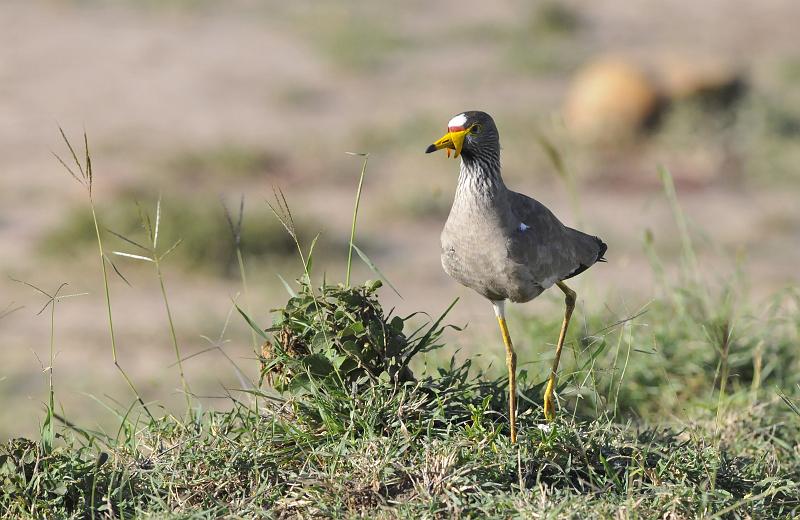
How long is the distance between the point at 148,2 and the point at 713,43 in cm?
832

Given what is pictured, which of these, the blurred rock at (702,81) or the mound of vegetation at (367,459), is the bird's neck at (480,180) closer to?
the mound of vegetation at (367,459)

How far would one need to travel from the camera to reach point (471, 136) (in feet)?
11.5

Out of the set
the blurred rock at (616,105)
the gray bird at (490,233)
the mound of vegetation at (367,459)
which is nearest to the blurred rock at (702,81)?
the blurred rock at (616,105)

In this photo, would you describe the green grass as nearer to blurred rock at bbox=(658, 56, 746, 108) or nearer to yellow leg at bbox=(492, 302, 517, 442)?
yellow leg at bbox=(492, 302, 517, 442)

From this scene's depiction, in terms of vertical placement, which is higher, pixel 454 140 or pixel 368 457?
pixel 454 140

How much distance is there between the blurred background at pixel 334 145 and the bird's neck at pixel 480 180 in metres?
1.80

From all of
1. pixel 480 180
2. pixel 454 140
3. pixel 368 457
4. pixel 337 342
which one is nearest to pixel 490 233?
pixel 480 180

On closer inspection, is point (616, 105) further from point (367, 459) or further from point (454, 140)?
point (367, 459)

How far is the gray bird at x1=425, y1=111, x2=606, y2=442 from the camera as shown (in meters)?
3.46

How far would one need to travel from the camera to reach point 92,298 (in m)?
9.20

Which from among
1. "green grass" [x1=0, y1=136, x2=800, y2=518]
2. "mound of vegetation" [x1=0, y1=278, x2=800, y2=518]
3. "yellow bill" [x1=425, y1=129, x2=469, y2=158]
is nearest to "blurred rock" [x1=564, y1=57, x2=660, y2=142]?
"green grass" [x1=0, y1=136, x2=800, y2=518]

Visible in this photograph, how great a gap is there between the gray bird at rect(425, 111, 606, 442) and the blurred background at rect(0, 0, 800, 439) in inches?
66.9

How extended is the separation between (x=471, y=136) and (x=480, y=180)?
14 cm

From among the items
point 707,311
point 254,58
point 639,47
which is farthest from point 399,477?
point 639,47
